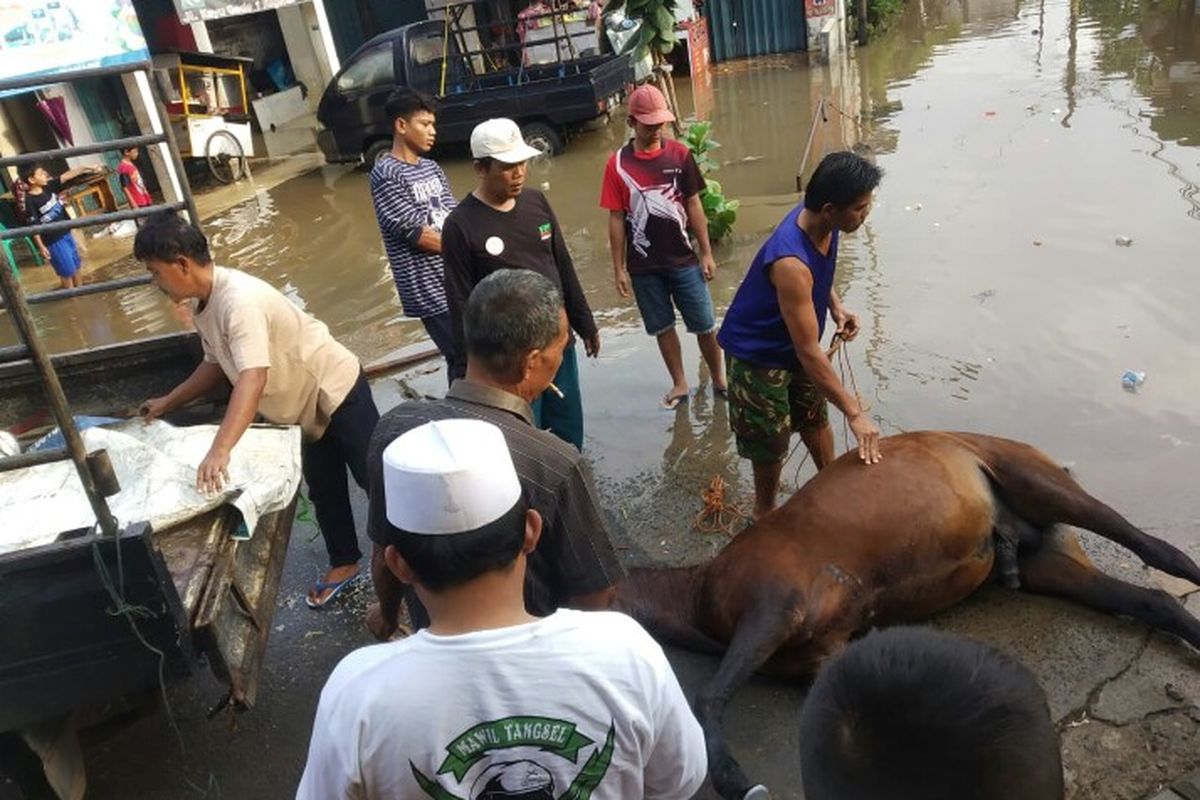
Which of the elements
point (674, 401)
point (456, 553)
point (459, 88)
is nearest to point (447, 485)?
point (456, 553)

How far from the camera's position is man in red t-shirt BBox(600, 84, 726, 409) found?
4.67m

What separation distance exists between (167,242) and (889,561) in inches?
104

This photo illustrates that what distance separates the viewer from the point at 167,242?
2967 millimetres

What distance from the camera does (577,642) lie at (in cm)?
131

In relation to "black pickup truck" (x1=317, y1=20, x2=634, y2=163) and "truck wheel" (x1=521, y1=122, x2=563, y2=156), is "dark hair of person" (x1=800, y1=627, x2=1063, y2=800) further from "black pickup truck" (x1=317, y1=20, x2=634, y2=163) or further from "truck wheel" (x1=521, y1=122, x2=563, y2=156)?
"truck wheel" (x1=521, y1=122, x2=563, y2=156)

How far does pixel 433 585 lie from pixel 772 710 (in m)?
2.00

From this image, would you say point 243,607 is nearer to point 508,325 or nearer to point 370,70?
point 508,325

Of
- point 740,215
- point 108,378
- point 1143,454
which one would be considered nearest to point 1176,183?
point 740,215

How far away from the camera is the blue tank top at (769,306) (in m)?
3.29

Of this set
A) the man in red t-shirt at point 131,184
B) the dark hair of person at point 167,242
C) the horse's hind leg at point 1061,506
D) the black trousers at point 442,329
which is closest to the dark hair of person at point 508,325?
the dark hair of person at point 167,242

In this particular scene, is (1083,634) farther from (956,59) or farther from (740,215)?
(956,59)

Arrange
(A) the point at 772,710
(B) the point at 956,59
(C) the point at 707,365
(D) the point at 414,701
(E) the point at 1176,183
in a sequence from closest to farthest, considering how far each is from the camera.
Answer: (D) the point at 414,701 < (A) the point at 772,710 < (C) the point at 707,365 < (E) the point at 1176,183 < (B) the point at 956,59

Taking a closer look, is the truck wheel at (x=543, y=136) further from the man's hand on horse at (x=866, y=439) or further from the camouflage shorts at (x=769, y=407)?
the man's hand on horse at (x=866, y=439)

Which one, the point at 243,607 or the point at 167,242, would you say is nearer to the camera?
the point at 243,607
